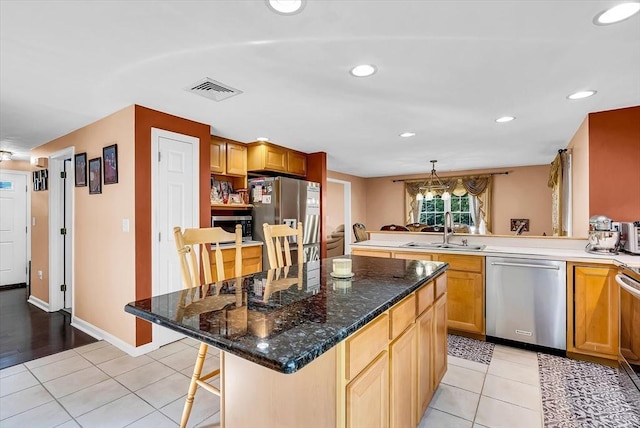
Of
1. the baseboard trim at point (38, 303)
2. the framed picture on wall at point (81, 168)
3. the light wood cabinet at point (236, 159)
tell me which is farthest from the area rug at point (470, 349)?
the baseboard trim at point (38, 303)

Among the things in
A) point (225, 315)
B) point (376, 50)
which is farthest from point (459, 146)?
point (225, 315)

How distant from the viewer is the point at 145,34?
173cm

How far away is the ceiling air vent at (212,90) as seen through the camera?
2371 mm

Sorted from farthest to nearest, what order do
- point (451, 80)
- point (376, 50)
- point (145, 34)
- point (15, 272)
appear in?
point (15, 272) < point (451, 80) < point (376, 50) < point (145, 34)

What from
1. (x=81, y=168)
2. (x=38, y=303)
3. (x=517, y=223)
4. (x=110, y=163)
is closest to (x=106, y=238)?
(x=110, y=163)

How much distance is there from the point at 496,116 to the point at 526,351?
225cm

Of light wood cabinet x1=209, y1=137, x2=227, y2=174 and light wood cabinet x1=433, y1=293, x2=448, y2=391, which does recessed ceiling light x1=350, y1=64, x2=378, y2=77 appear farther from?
light wood cabinet x1=209, y1=137, x2=227, y2=174

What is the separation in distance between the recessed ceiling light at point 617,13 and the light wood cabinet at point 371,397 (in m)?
1.91

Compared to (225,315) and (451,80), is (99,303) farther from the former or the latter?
(451,80)

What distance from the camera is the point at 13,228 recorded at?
18.0 ft

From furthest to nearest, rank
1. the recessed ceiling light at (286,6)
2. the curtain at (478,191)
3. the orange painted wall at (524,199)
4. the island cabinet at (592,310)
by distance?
1. the curtain at (478,191)
2. the orange painted wall at (524,199)
3. the island cabinet at (592,310)
4. the recessed ceiling light at (286,6)

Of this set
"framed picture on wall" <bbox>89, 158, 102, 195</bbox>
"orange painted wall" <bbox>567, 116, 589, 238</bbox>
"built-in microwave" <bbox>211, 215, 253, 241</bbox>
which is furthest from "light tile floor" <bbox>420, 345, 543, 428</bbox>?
"framed picture on wall" <bbox>89, 158, 102, 195</bbox>

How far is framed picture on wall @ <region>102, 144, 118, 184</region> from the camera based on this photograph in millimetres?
3016

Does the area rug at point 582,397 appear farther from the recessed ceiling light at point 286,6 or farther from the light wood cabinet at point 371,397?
the recessed ceiling light at point 286,6
